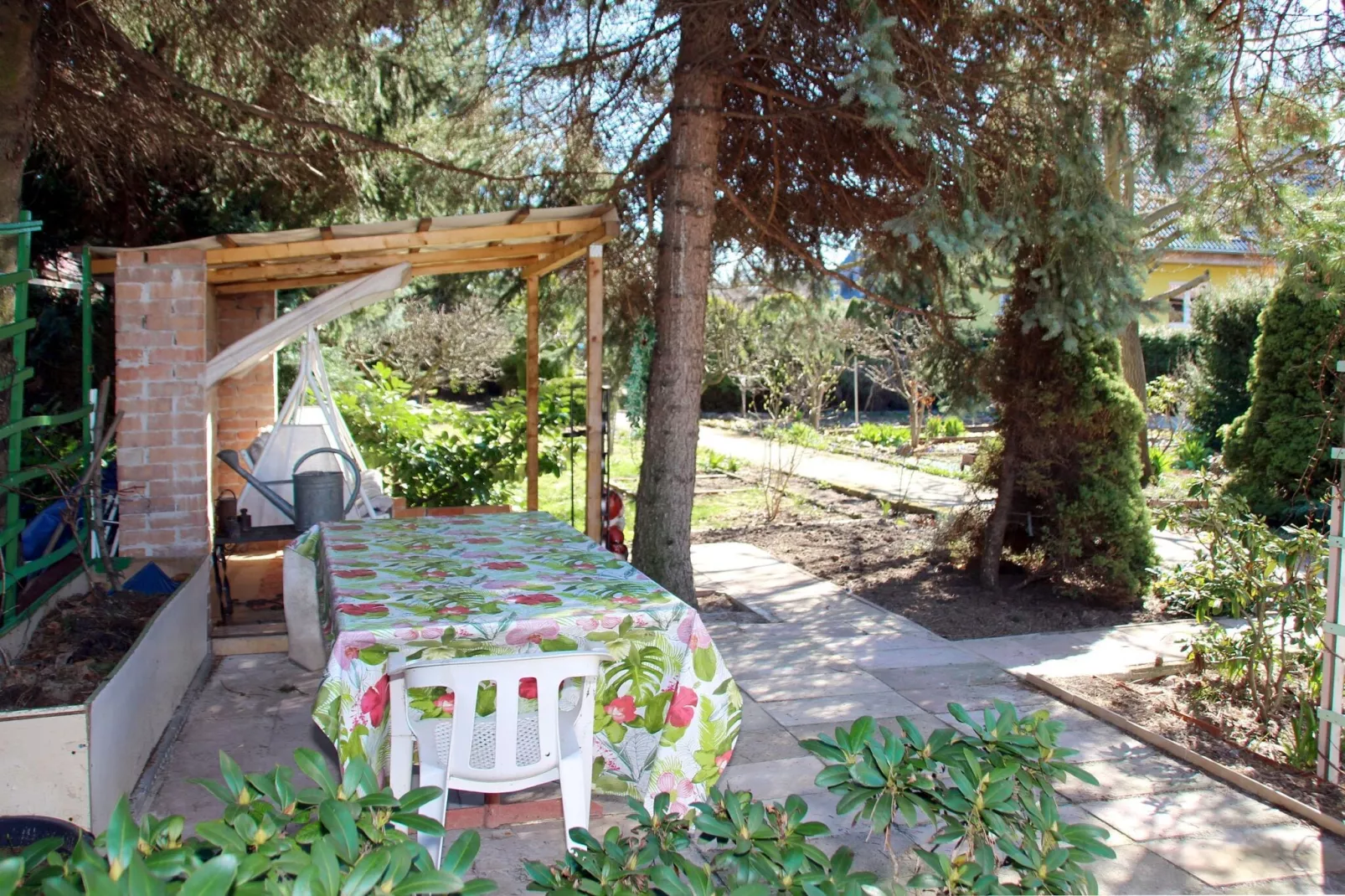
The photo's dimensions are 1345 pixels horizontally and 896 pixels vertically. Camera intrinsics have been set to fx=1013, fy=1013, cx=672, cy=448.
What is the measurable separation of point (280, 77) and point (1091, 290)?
4.88 meters

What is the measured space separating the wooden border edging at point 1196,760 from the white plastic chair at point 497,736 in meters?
2.43

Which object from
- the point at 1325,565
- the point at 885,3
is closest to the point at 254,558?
the point at 885,3

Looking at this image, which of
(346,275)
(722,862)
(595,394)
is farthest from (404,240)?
(722,862)

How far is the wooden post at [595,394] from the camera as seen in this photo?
5.94 metres

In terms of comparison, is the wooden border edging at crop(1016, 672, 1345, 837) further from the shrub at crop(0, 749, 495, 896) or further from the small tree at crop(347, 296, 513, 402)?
the small tree at crop(347, 296, 513, 402)

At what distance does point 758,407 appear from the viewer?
2173 cm

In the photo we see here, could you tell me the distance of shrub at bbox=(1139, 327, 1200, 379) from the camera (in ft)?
54.1

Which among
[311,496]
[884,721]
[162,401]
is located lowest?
[884,721]

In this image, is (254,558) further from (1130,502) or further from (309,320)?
(1130,502)

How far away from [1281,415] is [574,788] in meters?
8.88

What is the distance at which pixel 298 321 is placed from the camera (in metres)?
5.57

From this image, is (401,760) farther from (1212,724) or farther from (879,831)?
(1212,724)

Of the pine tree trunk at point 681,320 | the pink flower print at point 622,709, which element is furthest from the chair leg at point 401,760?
the pine tree trunk at point 681,320

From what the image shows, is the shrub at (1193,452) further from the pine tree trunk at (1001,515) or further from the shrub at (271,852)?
the shrub at (271,852)
